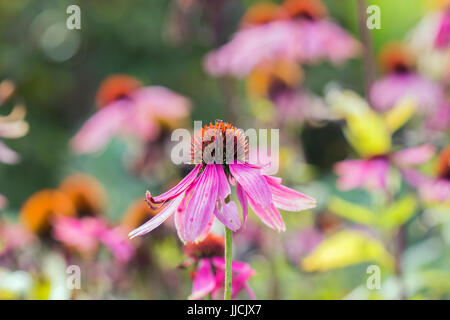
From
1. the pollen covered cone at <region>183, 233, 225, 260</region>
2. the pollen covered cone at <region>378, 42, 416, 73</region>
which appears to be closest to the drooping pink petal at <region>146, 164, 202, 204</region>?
the pollen covered cone at <region>183, 233, 225, 260</region>

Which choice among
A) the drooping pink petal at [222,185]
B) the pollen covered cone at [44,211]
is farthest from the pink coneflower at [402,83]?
the drooping pink petal at [222,185]

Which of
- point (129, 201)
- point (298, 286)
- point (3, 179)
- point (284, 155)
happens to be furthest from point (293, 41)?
point (3, 179)

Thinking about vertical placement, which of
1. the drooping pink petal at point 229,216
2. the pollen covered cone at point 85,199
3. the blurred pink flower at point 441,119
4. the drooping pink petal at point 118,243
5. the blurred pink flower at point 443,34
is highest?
the blurred pink flower at point 443,34

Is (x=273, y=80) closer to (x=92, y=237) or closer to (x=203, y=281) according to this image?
(x=92, y=237)

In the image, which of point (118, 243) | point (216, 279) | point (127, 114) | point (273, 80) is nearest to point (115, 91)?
point (127, 114)

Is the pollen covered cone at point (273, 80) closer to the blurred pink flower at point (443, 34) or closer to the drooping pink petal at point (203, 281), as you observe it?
the blurred pink flower at point (443, 34)

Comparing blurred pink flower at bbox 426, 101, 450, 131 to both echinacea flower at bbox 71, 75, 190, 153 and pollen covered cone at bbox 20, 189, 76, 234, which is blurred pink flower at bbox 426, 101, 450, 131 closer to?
echinacea flower at bbox 71, 75, 190, 153

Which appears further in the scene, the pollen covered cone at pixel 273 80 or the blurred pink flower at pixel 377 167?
the pollen covered cone at pixel 273 80
